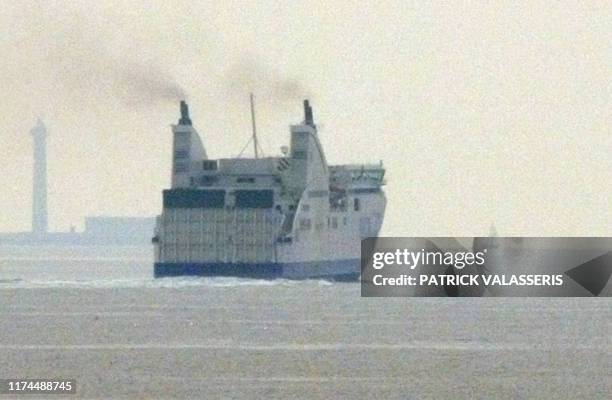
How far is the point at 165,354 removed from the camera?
83.4 m

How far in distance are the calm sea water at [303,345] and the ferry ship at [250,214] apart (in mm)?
15036

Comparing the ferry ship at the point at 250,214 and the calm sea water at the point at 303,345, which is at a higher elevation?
the ferry ship at the point at 250,214

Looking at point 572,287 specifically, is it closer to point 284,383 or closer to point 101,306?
Result: point 101,306

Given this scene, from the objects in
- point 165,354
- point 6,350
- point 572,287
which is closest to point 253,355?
point 165,354

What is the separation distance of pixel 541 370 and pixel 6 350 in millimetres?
18654

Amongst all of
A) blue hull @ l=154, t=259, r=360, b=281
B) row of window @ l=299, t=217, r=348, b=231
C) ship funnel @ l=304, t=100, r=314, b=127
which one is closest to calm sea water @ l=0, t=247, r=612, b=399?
blue hull @ l=154, t=259, r=360, b=281

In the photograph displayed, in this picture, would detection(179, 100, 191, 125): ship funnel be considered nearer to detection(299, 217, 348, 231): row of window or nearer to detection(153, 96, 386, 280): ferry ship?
detection(153, 96, 386, 280): ferry ship

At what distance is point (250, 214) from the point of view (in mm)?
150125

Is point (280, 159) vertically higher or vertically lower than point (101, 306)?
higher

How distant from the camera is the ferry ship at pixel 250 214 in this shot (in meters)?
150

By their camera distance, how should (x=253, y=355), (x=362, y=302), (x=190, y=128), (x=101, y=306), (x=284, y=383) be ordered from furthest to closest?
(x=190, y=128) → (x=362, y=302) → (x=101, y=306) → (x=253, y=355) → (x=284, y=383)

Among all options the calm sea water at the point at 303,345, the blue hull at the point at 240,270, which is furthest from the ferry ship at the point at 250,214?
the calm sea water at the point at 303,345

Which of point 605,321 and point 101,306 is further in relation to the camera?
point 101,306

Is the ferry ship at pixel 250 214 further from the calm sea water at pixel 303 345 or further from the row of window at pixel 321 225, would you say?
the calm sea water at pixel 303 345
